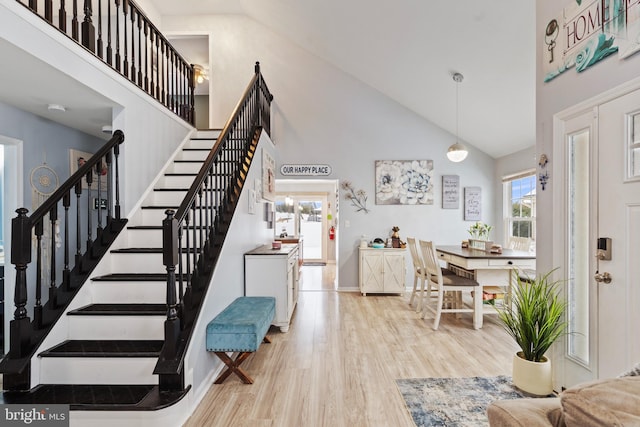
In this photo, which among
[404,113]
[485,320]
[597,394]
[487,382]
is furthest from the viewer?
[404,113]

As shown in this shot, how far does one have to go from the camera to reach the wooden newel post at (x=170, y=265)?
1805 mm

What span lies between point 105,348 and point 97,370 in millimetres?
133

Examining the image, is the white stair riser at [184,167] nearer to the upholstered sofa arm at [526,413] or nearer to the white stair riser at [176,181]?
the white stair riser at [176,181]

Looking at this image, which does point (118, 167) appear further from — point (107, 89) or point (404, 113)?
point (404, 113)

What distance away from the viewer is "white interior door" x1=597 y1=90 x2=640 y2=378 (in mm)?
1655

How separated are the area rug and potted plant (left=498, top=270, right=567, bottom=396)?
0.16m

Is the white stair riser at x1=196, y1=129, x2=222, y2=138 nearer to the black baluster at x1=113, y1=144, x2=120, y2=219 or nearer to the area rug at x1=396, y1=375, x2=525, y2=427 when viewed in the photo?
the black baluster at x1=113, y1=144, x2=120, y2=219

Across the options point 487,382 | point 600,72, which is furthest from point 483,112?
point 487,382

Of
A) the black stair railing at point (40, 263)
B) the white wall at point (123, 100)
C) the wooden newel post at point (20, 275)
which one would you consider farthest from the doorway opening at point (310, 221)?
the wooden newel post at point (20, 275)

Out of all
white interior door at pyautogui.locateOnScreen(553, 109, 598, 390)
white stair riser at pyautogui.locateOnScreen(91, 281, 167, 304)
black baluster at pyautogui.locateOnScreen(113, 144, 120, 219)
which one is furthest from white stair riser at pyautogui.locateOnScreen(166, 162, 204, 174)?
white interior door at pyautogui.locateOnScreen(553, 109, 598, 390)

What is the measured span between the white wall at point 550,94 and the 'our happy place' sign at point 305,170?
3380 mm

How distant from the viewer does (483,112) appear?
4.39 m

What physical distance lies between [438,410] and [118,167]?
3.30 m

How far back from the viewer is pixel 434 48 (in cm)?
368
